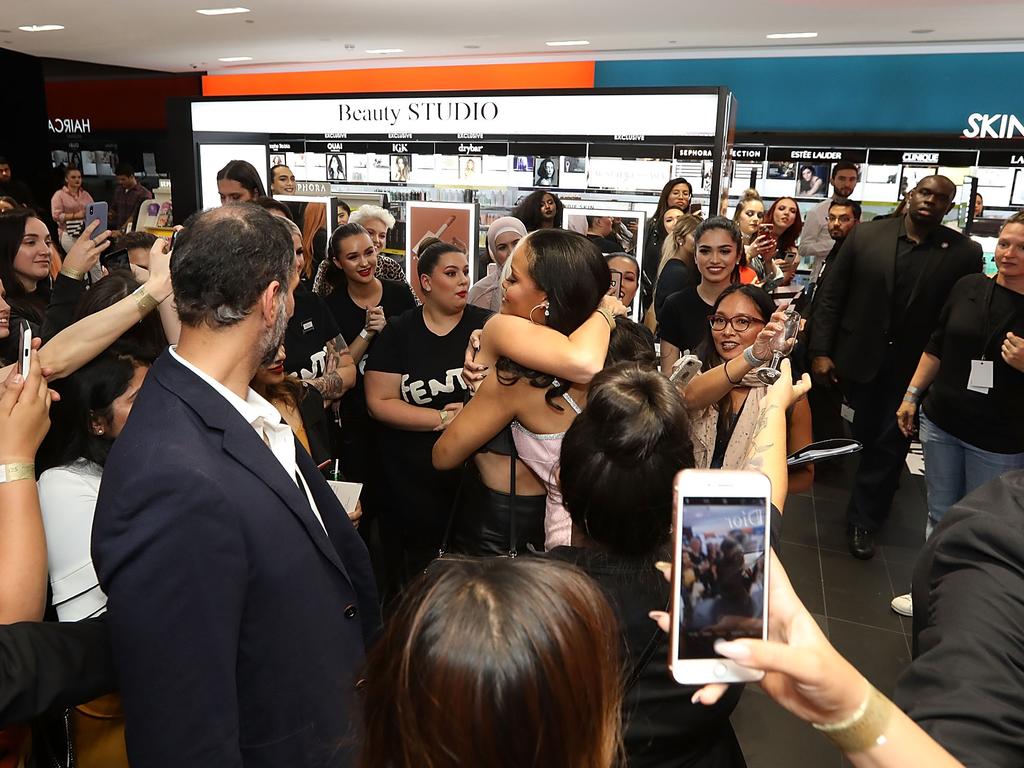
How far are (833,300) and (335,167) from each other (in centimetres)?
402

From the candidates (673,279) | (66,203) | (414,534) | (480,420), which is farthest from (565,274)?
(66,203)

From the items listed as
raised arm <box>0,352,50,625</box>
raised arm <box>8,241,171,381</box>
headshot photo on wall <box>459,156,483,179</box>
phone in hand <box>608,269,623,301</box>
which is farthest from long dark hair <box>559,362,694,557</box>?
headshot photo on wall <box>459,156,483,179</box>

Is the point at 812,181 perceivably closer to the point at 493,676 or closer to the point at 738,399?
the point at 738,399

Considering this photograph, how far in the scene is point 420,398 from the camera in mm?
3027

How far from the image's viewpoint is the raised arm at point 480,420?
2.07 metres

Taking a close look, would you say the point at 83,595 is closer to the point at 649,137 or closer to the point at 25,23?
the point at 649,137

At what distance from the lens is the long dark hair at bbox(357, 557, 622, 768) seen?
2.49 feet

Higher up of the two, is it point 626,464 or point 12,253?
point 12,253

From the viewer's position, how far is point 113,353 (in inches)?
75.6

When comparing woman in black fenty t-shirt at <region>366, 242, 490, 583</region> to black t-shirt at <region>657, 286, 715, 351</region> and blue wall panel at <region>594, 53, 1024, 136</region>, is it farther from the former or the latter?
blue wall panel at <region>594, 53, 1024, 136</region>

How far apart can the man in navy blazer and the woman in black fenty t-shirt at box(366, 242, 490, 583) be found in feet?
4.51

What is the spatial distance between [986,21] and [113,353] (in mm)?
9243

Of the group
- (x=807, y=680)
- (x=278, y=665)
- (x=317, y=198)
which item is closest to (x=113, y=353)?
(x=278, y=665)

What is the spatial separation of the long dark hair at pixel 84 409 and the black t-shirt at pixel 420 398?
1.25m
